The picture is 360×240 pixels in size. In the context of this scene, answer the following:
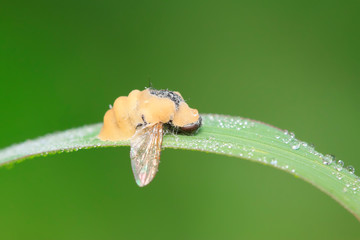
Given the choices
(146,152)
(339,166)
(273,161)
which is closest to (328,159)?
(339,166)

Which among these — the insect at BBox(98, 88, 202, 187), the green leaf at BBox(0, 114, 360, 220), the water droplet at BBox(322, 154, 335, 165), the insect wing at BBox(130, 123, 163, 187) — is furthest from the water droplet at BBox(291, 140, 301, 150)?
the insect wing at BBox(130, 123, 163, 187)

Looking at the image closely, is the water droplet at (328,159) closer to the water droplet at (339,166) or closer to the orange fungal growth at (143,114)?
the water droplet at (339,166)

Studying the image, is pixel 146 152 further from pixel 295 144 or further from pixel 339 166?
pixel 339 166

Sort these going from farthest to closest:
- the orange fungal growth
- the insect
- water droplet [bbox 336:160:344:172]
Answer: the orange fungal growth
the insect
water droplet [bbox 336:160:344:172]

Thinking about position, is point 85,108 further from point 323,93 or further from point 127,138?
point 323,93

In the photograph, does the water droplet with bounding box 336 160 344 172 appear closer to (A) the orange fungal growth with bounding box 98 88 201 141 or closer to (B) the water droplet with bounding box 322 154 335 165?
(B) the water droplet with bounding box 322 154 335 165

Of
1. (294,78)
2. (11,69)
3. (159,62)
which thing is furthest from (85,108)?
(294,78)

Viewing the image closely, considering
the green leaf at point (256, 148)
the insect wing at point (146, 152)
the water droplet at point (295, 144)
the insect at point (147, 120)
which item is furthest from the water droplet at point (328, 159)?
the insect wing at point (146, 152)
